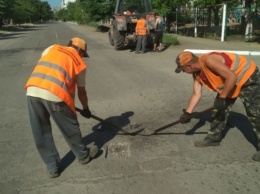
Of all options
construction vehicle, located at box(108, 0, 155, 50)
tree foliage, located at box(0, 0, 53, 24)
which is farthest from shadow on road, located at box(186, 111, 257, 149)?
tree foliage, located at box(0, 0, 53, 24)

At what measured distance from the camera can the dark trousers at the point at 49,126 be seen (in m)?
3.29

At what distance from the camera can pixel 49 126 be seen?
3.51 meters

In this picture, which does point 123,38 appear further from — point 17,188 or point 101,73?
point 17,188

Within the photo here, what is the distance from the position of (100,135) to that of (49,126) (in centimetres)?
134

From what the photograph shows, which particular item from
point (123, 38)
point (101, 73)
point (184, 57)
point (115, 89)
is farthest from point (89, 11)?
point (184, 57)

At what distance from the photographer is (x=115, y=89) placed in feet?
24.6

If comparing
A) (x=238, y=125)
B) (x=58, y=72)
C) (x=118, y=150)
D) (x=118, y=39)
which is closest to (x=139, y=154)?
(x=118, y=150)

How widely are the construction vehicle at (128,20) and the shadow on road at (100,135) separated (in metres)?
9.15

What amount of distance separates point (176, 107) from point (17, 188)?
3.35 m

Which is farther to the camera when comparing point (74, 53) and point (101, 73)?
point (101, 73)

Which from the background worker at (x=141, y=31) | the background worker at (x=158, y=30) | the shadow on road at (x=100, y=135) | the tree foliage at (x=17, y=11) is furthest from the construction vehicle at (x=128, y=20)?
the tree foliage at (x=17, y=11)

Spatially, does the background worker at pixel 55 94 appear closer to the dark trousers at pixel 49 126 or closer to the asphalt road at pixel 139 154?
the dark trousers at pixel 49 126

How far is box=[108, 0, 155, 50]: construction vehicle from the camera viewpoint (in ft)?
46.4

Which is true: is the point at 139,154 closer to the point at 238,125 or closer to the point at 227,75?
the point at 227,75
